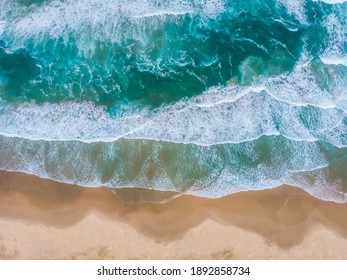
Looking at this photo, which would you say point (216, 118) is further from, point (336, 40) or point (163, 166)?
point (336, 40)

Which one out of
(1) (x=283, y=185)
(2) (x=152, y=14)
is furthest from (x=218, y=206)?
(2) (x=152, y=14)

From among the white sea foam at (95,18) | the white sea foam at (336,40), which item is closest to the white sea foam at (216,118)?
the white sea foam at (336,40)

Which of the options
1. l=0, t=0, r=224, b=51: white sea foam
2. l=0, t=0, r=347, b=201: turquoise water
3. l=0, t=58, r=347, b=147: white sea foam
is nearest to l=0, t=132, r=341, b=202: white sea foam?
l=0, t=0, r=347, b=201: turquoise water

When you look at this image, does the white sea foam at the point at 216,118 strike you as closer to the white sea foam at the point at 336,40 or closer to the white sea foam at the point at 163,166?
the white sea foam at the point at 163,166

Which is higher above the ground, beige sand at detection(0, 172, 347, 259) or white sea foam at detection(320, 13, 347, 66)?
white sea foam at detection(320, 13, 347, 66)

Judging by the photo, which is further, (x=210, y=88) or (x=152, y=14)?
(x=152, y=14)

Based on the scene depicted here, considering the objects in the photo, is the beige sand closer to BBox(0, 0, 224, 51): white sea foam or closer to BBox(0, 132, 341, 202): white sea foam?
BBox(0, 132, 341, 202): white sea foam

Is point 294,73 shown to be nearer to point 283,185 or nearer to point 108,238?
point 283,185
